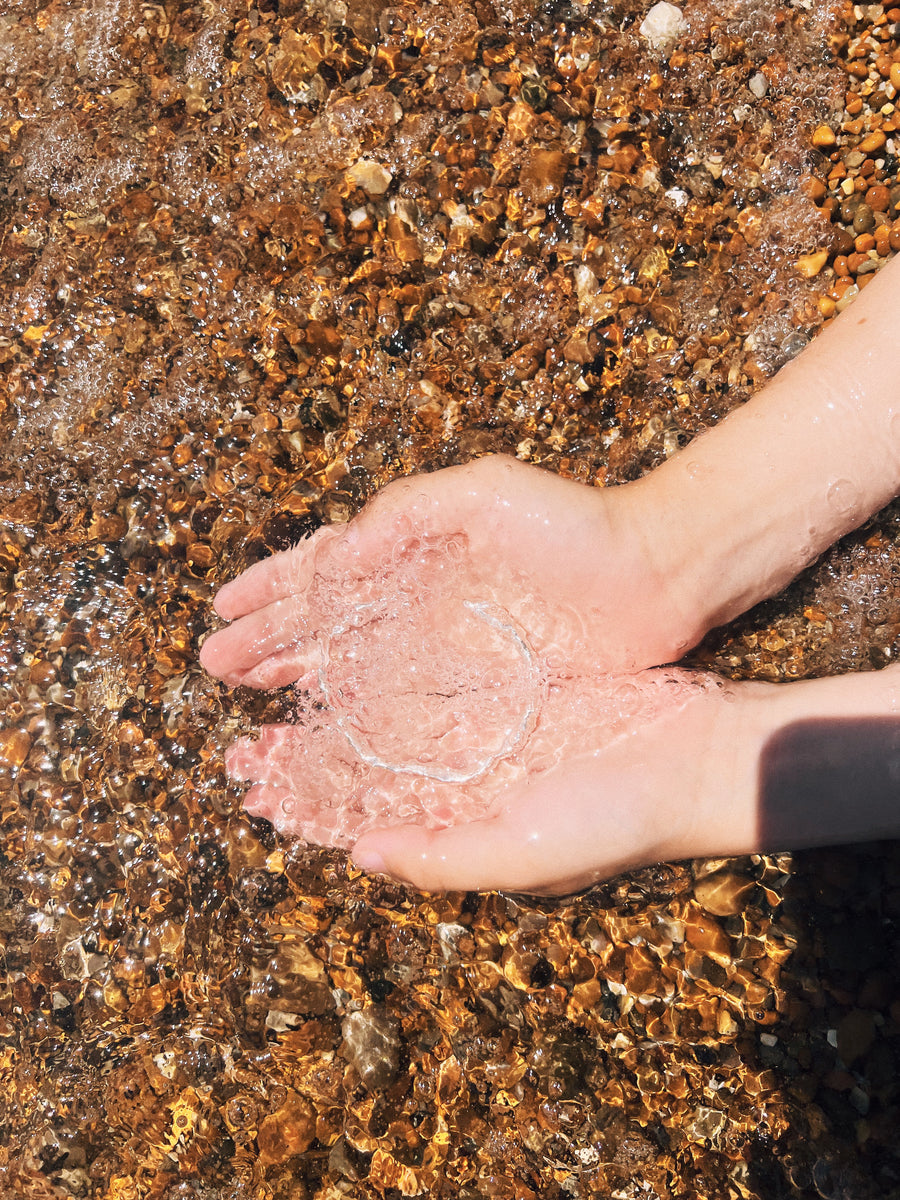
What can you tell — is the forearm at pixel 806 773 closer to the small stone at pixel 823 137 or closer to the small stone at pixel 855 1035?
the small stone at pixel 855 1035

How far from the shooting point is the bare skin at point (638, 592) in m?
1.82

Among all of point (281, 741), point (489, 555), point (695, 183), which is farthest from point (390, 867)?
point (695, 183)

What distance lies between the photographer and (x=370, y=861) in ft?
6.20

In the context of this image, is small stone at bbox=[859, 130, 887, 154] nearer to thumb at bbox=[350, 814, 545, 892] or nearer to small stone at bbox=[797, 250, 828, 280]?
small stone at bbox=[797, 250, 828, 280]

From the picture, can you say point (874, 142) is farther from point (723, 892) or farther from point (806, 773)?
point (723, 892)

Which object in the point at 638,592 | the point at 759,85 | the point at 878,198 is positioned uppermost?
the point at 759,85

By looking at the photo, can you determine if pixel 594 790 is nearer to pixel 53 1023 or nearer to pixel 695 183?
pixel 53 1023

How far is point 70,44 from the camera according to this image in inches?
106

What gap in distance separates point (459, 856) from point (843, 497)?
3.99 ft

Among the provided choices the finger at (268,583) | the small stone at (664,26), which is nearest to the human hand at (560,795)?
the finger at (268,583)

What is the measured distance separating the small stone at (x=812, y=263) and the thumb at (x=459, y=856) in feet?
5.47

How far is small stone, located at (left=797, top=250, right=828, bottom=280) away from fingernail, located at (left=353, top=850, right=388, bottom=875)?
1.89 m

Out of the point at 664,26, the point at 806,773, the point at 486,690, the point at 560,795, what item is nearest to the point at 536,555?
the point at 486,690

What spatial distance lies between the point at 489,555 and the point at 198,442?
99cm
